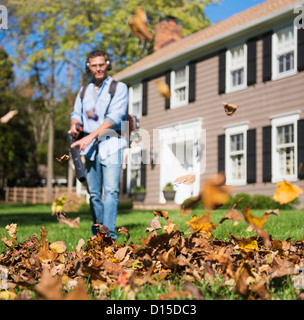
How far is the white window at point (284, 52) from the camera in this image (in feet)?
36.4

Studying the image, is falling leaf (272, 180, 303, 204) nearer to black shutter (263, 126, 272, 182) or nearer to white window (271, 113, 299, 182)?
white window (271, 113, 299, 182)

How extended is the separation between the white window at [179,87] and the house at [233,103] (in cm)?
3

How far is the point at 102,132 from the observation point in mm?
3971

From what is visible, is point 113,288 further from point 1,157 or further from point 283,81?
point 1,157

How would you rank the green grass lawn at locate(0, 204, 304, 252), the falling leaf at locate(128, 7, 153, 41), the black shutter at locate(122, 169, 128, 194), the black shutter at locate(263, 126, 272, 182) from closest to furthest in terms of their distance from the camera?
the falling leaf at locate(128, 7, 153, 41)
the green grass lawn at locate(0, 204, 304, 252)
the black shutter at locate(263, 126, 272, 182)
the black shutter at locate(122, 169, 128, 194)

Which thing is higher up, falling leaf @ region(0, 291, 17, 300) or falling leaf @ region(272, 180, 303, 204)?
falling leaf @ region(272, 180, 303, 204)

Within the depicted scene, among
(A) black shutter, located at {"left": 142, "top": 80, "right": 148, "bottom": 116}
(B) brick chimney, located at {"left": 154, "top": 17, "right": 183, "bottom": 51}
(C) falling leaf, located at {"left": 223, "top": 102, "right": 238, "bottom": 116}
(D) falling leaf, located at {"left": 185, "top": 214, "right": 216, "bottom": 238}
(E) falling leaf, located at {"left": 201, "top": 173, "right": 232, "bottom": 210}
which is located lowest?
(D) falling leaf, located at {"left": 185, "top": 214, "right": 216, "bottom": 238}

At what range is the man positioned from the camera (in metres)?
4.04

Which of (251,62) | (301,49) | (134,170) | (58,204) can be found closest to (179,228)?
(58,204)

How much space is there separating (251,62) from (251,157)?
8.88 feet

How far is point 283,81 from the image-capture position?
11.4 meters

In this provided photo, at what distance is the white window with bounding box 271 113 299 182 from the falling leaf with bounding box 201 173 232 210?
9299 mm

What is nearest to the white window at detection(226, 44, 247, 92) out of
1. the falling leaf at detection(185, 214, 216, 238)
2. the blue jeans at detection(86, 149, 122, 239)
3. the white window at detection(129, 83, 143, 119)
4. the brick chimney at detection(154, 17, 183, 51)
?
the white window at detection(129, 83, 143, 119)
